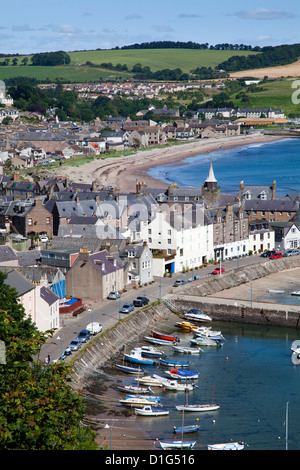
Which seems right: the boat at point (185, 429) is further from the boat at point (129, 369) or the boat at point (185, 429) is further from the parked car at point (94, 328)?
the parked car at point (94, 328)

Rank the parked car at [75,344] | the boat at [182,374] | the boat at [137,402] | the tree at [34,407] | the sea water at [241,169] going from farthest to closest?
the sea water at [241,169] → the parked car at [75,344] → the boat at [182,374] → the boat at [137,402] → the tree at [34,407]

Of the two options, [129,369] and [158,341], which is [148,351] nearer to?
[158,341]

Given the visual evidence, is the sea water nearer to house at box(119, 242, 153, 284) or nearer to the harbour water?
house at box(119, 242, 153, 284)

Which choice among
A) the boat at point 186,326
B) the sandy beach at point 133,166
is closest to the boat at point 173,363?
the boat at point 186,326

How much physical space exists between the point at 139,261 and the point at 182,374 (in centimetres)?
1805

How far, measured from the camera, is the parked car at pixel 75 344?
146 ft

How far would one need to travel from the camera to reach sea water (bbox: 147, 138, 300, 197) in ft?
413

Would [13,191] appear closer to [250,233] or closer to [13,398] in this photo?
[250,233]

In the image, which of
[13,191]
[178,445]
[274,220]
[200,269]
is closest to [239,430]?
[178,445]

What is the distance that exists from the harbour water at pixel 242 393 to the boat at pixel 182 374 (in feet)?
1.31

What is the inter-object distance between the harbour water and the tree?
9.70m

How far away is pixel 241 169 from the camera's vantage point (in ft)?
495

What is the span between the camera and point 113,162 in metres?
148

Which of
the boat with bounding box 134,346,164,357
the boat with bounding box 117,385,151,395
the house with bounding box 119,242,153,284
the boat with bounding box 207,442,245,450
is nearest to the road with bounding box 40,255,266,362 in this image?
the house with bounding box 119,242,153,284
